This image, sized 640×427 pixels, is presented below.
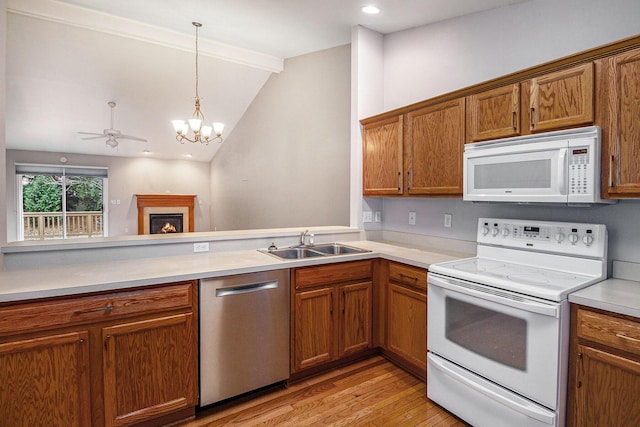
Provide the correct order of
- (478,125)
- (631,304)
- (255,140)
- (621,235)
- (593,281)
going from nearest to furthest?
(631,304), (593,281), (621,235), (478,125), (255,140)

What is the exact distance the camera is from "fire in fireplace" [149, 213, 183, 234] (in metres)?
8.53

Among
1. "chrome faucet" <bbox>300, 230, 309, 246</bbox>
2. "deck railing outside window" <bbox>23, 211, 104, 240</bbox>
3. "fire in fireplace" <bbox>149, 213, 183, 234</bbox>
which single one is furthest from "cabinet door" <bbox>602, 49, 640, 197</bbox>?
"deck railing outside window" <bbox>23, 211, 104, 240</bbox>

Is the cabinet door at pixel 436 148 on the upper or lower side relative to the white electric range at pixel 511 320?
upper

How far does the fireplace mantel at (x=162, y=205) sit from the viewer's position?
27.7 ft

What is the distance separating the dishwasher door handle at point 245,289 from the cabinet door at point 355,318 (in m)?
0.57

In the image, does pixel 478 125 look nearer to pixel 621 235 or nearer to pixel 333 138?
pixel 621 235

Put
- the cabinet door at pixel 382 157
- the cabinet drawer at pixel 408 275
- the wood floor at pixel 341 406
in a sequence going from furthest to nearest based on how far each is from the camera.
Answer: the cabinet door at pixel 382 157 < the cabinet drawer at pixel 408 275 < the wood floor at pixel 341 406

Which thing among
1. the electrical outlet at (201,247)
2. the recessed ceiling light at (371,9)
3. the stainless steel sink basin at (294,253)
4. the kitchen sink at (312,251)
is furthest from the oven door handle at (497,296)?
the recessed ceiling light at (371,9)

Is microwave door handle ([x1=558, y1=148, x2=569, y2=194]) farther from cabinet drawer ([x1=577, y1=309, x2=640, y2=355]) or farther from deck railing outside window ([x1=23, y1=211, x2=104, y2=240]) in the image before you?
deck railing outside window ([x1=23, y1=211, x2=104, y2=240])

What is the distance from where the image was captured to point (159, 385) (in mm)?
1845

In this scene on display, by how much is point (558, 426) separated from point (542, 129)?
1487 mm

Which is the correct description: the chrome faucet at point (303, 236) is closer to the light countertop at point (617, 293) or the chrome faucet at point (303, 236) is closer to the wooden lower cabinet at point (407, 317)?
the wooden lower cabinet at point (407, 317)

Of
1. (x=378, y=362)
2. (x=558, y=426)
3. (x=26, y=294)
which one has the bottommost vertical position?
(x=378, y=362)

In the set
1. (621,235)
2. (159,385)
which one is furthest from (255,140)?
(621,235)
